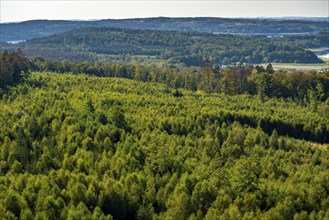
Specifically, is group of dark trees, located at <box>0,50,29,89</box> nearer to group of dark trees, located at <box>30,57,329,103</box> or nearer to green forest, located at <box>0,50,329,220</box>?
green forest, located at <box>0,50,329,220</box>

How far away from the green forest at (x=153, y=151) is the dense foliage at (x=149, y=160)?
21cm

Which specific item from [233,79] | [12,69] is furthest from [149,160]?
[233,79]

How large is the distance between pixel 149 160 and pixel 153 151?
314cm

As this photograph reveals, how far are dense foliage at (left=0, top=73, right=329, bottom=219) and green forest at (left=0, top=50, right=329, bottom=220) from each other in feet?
0.70

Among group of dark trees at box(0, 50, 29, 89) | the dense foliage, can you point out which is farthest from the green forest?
group of dark trees at box(0, 50, 29, 89)

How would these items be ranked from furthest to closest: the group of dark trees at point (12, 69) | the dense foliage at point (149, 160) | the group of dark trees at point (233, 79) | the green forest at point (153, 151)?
1. the group of dark trees at point (233, 79)
2. the group of dark trees at point (12, 69)
3. the green forest at point (153, 151)
4. the dense foliage at point (149, 160)

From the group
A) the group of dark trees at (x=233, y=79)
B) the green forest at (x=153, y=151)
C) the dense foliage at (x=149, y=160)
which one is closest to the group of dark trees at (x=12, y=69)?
the green forest at (x=153, y=151)

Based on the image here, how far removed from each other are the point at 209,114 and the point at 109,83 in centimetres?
4569

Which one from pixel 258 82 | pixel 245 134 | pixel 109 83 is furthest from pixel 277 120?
pixel 109 83

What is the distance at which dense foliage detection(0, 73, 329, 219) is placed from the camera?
181ft

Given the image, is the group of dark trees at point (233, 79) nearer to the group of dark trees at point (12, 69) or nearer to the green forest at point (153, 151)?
the green forest at point (153, 151)

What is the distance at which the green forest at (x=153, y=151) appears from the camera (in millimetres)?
55750

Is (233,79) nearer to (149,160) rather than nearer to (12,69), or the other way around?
(12,69)

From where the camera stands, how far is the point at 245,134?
3627 inches
